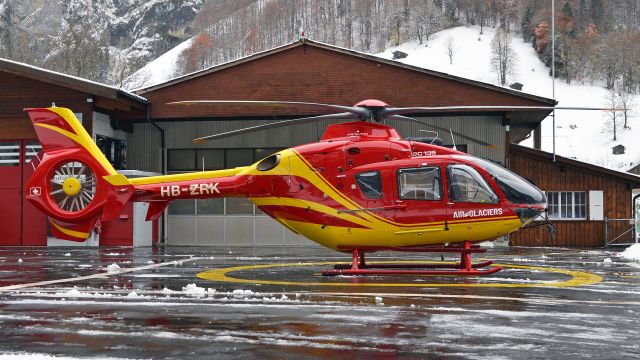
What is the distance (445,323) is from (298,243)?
21180 mm

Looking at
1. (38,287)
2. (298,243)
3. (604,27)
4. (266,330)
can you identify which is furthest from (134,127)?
(604,27)

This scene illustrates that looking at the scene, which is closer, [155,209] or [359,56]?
[155,209]

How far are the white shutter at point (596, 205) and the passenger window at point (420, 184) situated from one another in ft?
60.9

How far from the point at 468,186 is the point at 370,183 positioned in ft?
6.25

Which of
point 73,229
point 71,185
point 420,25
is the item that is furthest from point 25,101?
point 420,25

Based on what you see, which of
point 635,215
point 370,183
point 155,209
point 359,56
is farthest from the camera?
point 635,215

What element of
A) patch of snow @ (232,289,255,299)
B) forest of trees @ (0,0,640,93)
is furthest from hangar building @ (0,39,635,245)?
forest of trees @ (0,0,640,93)

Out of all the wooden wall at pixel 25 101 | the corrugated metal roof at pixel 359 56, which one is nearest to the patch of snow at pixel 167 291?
the wooden wall at pixel 25 101

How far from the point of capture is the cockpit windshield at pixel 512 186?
41.6 ft

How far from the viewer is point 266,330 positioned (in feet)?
22.8

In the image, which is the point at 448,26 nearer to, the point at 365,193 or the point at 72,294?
the point at 365,193

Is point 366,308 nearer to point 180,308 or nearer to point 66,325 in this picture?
point 180,308

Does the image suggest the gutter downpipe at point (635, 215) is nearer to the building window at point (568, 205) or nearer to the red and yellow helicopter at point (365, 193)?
the building window at point (568, 205)

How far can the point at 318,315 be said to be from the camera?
795 cm
